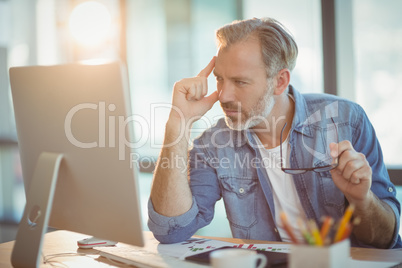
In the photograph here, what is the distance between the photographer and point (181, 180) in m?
1.56

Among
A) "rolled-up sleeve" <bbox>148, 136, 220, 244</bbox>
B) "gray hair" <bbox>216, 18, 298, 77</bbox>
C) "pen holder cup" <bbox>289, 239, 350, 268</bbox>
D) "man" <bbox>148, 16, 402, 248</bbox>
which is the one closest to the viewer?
"pen holder cup" <bbox>289, 239, 350, 268</bbox>

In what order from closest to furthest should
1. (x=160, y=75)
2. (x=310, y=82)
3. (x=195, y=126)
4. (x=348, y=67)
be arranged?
(x=348, y=67), (x=310, y=82), (x=195, y=126), (x=160, y=75)

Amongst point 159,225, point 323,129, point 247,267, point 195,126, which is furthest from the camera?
point 195,126

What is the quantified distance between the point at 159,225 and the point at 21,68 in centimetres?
64

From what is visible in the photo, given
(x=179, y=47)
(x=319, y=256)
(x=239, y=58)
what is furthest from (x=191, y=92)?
(x=179, y=47)

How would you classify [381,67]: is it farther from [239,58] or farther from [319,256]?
[319,256]

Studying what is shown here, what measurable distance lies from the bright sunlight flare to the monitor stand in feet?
9.39

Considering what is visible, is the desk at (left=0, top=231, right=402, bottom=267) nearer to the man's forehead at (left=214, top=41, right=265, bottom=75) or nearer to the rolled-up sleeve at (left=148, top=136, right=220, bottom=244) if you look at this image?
the rolled-up sleeve at (left=148, top=136, right=220, bottom=244)

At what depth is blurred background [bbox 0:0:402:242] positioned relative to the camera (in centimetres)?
261

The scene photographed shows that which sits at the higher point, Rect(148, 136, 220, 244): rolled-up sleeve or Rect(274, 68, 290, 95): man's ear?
Rect(274, 68, 290, 95): man's ear

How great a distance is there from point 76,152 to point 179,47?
2537mm

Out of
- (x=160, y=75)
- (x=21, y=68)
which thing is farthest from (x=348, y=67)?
(x=21, y=68)

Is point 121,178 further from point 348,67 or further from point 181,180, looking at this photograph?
point 348,67


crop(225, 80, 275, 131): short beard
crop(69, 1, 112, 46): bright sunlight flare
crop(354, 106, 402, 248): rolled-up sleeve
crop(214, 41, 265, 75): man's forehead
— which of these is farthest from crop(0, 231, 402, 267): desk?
crop(69, 1, 112, 46): bright sunlight flare
